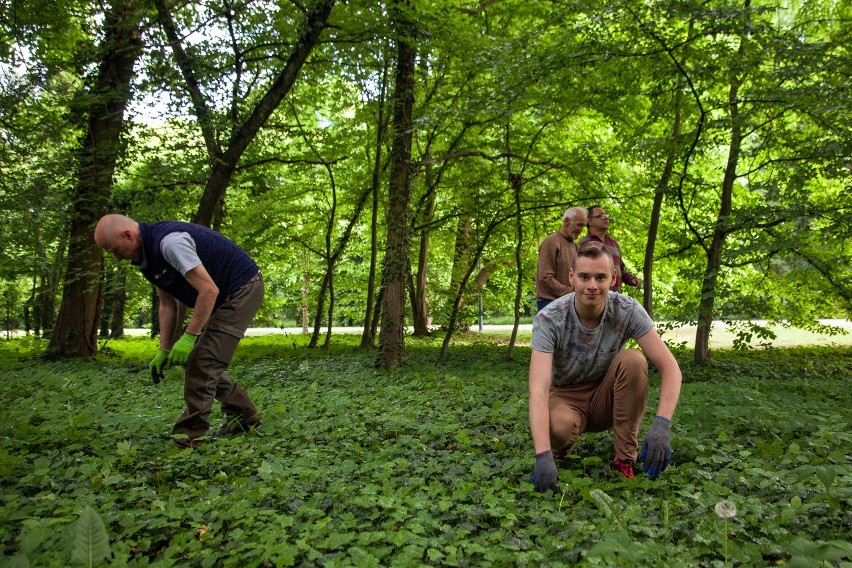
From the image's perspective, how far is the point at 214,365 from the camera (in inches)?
174

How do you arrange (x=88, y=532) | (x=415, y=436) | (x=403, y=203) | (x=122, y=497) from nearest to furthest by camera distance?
(x=88, y=532) < (x=122, y=497) < (x=415, y=436) < (x=403, y=203)

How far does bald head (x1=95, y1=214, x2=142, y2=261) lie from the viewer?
3953 millimetres

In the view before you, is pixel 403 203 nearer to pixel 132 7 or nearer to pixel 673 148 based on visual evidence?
pixel 673 148

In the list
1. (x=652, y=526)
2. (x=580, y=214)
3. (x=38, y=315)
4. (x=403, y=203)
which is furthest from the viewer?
(x=38, y=315)

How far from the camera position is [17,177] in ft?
28.8

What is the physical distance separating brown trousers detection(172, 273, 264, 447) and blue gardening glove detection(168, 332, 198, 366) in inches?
5.3

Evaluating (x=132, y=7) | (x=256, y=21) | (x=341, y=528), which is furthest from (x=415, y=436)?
(x=132, y=7)

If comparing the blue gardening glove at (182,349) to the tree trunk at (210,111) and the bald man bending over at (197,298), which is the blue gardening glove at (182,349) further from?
the tree trunk at (210,111)

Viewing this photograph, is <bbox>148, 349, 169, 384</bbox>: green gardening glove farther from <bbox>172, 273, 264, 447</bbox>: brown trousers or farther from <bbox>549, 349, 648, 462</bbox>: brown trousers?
<bbox>549, 349, 648, 462</bbox>: brown trousers

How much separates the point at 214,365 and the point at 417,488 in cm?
203

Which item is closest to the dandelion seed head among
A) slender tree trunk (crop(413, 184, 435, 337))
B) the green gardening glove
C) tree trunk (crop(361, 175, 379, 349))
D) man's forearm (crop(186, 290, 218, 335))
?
man's forearm (crop(186, 290, 218, 335))

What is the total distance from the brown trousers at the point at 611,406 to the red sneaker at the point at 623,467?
0.03m

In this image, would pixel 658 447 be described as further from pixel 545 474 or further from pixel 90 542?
pixel 90 542

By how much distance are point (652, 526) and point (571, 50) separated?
6.22 meters
